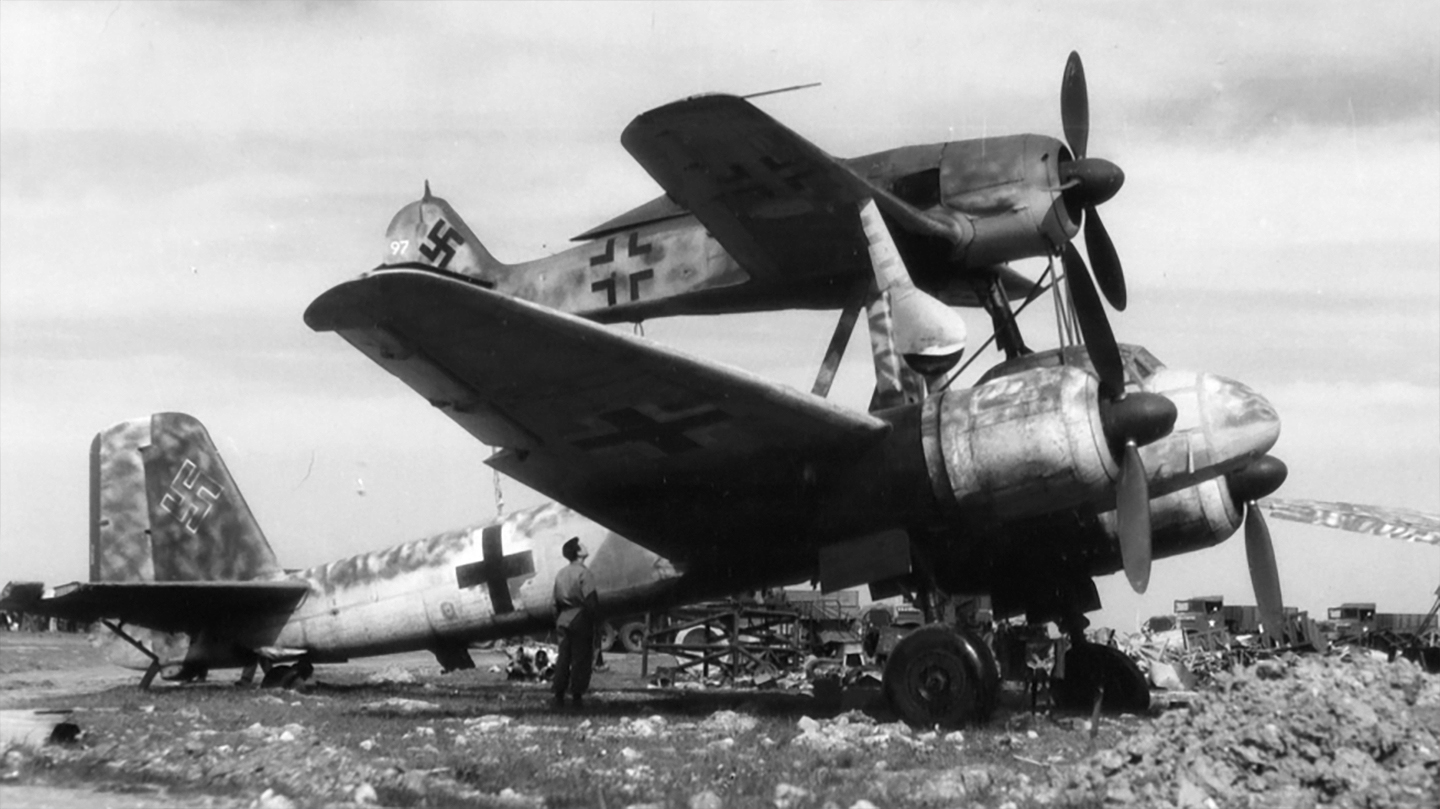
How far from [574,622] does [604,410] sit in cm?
253

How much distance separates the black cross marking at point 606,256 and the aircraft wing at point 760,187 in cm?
150

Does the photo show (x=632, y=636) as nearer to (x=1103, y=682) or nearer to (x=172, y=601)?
(x=172, y=601)

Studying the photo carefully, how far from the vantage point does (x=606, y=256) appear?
1350 centimetres

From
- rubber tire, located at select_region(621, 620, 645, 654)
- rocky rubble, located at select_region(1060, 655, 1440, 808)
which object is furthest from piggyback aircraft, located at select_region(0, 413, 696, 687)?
rubber tire, located at select_region(621, 620, 645, 654)

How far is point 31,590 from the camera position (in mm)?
13227

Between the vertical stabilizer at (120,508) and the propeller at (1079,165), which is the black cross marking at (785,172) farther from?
the vertical stabilizer at (120,508)

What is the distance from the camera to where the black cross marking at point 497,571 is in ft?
43.6

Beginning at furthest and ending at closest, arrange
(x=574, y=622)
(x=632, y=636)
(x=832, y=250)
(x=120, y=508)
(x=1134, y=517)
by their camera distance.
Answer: (x=632, y=636) < (x=120, y=508) < (x=832, y=250) < (x=574, y=622) < (x=1134, y=517)

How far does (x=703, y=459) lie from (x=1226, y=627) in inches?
768

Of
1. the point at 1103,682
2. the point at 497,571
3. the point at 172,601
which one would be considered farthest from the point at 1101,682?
the point at 172,601

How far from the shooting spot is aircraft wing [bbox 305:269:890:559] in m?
9.33

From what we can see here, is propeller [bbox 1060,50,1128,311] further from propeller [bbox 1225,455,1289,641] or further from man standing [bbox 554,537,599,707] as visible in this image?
man standing [bbox 554,537,599,707]

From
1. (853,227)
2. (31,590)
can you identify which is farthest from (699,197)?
(31,590)

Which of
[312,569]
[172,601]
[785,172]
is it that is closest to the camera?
[785,172]
